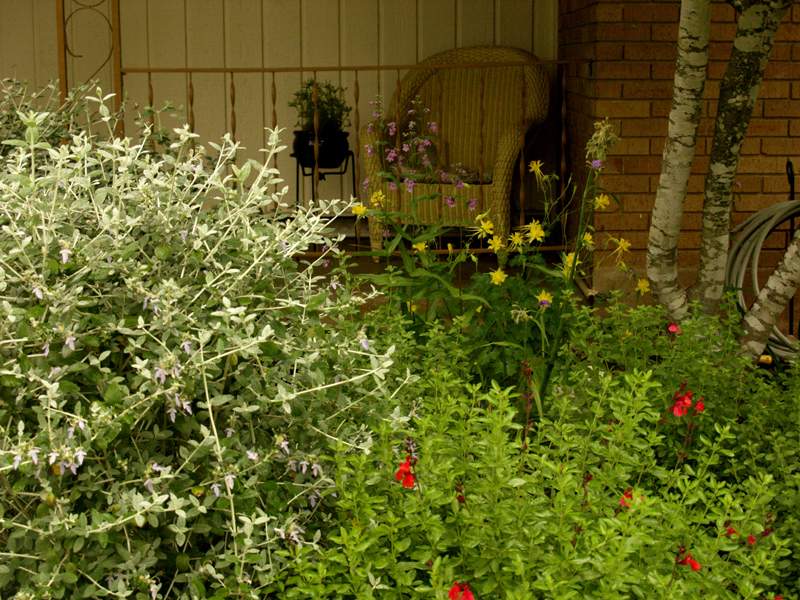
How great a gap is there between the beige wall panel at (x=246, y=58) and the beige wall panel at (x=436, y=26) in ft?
3.82

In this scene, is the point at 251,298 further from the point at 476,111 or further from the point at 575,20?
the point at 476,111

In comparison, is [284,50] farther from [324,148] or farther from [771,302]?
[771,302]

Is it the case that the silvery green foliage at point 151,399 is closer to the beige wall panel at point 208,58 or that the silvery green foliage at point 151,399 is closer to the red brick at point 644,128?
the red brick at point 644,128

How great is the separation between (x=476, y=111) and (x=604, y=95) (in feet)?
5.84

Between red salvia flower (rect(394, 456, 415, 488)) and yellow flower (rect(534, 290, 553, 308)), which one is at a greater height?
red salvia flower (rect(394, 456, 415, 488))

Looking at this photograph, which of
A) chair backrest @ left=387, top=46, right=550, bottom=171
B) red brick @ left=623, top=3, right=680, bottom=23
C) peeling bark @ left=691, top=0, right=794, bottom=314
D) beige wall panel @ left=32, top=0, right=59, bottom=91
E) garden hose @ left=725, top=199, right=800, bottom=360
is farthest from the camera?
beige wall panel @ left=32, top=0, right=59, bottom=91

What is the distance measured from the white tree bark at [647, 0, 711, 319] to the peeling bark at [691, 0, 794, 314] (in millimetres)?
93

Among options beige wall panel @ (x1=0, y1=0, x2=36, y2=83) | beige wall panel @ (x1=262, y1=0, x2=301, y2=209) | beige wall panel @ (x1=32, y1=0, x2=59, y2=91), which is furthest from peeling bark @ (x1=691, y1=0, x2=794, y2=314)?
beige wall panel @ (x1=0, y1=0, x2=36, y2=83)

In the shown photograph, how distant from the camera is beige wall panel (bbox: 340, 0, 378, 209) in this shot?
616cm

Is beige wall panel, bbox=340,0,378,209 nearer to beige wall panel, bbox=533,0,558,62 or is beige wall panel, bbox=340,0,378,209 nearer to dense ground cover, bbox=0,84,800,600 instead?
beige wall panel, bbox=533,0,558,62

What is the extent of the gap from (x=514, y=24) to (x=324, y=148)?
166 cm

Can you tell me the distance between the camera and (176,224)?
5.09ft

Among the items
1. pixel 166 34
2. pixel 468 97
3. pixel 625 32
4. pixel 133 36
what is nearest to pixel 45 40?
pixel 133 36

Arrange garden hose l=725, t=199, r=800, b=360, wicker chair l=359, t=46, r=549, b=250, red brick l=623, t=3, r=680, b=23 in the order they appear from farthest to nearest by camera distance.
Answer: wicker chair l=359, t=46, r=549, b=250 < red brick l=623, t=3, r=680, b=23 < garden hose l=725, t=199, r=800, b=360
